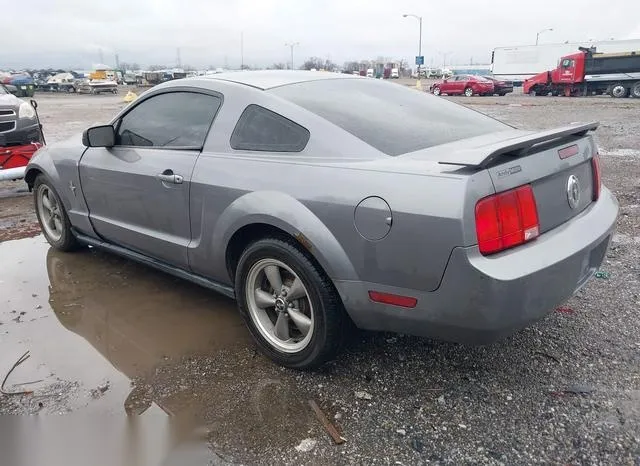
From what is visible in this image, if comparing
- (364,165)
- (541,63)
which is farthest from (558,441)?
(541,63)

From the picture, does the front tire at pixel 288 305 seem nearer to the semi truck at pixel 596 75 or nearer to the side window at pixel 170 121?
the side window at pixel 170 121

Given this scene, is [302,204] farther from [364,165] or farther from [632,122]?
[632,122]

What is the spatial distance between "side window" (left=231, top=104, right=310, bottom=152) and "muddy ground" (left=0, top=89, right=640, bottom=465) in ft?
4.06

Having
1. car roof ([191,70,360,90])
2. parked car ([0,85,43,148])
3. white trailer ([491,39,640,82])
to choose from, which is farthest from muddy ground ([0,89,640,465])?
white trailer ([491,39,640,82])

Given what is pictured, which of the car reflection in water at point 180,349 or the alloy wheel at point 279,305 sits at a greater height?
the alloy wheel at point 279,305

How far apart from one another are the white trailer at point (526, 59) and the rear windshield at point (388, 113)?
41.3 metres

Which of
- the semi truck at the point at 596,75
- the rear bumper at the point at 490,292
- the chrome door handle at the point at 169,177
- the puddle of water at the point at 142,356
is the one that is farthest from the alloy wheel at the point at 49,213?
the semi truck at the point at 596,75

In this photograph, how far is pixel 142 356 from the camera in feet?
10.8

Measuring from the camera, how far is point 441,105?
3752mm

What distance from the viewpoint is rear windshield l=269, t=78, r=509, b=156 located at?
9.63 ft

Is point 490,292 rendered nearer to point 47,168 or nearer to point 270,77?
point 270,77

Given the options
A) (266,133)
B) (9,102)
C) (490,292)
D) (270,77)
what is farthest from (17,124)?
(490,292)

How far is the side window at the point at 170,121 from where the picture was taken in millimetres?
3502

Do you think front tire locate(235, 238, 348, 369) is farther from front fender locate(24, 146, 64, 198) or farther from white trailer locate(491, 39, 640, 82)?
white trailer locate(491, 39, 640, 82)
